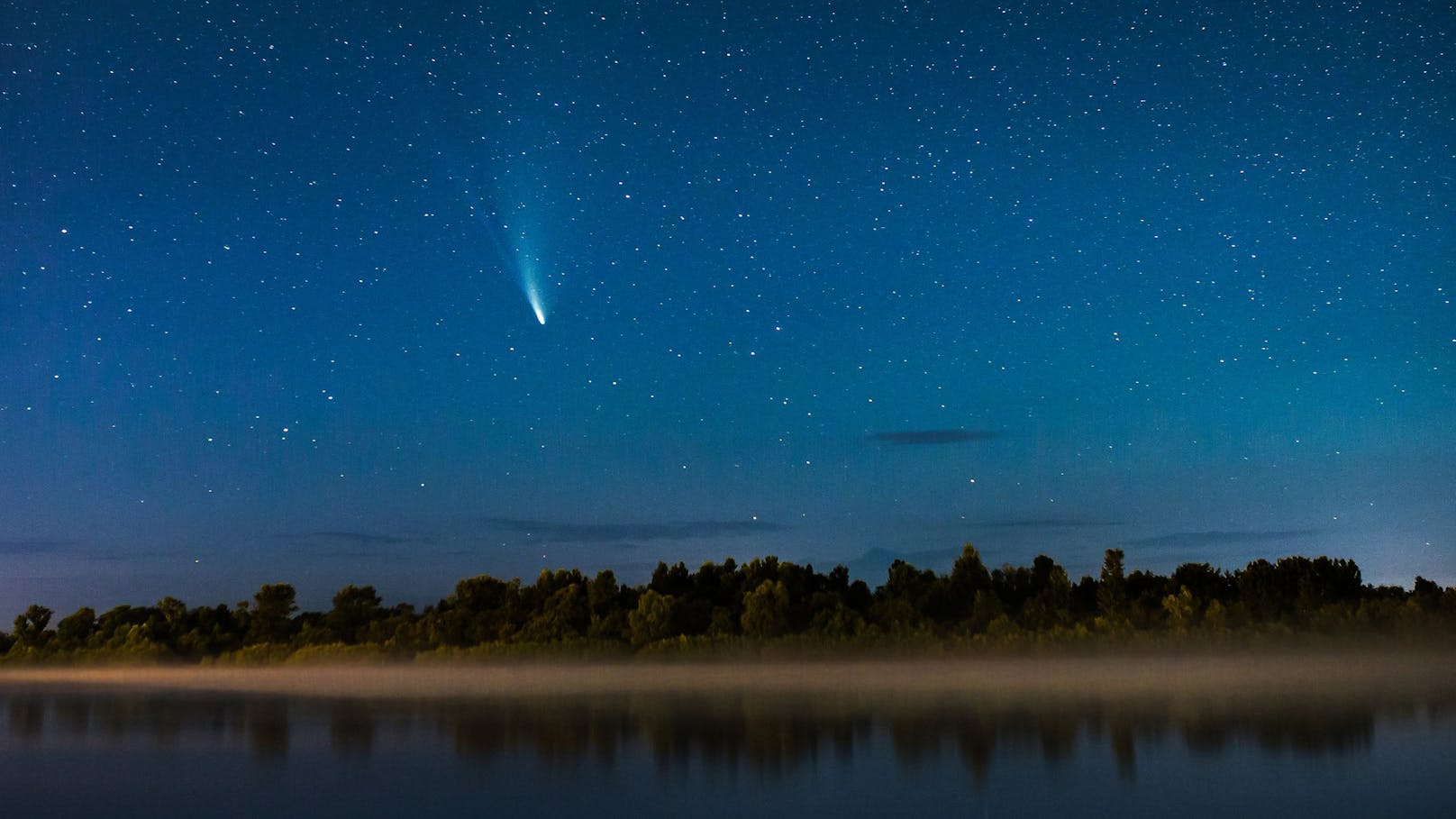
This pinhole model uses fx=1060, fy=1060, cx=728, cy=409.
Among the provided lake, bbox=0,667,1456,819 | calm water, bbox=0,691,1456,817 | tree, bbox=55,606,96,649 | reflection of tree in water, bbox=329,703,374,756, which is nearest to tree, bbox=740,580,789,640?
reflection of tree in water, bbox=329,703,374,756

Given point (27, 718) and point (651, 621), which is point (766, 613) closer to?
point (651, 621)

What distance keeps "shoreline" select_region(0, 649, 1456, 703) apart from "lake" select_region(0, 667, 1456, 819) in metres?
8.60

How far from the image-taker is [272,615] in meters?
104

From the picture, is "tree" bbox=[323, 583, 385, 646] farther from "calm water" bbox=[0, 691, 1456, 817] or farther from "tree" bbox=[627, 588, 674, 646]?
"calm water" bbox=[0, 691, 1456, 817]

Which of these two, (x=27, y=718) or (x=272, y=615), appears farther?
(x=272, y=615)

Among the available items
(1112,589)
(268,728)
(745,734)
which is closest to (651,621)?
(1112,589)

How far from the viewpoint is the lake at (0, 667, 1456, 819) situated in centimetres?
1725

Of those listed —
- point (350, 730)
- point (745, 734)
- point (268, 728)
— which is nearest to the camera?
point (745, 734)

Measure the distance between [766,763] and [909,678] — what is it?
38711mm

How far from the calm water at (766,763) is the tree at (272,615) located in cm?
7135

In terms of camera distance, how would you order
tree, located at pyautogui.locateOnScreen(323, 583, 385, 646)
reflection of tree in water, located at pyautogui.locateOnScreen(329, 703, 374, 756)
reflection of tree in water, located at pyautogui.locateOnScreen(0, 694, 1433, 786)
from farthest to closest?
tree, located at pyautogui.locateOnScreen(323, 583, 385, 646)
reflection of tree in water, located at pyautogui.locateOnScreen(329, 703, 374, 756)
reflection of tree in water, located at pyautogui.locateOnScreen(0, 694, 1433, 786)

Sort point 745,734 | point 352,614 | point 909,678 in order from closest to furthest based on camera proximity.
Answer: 1. point 745,734
2. point 909,678
3. point 352,614

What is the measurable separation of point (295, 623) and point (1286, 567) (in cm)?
8817

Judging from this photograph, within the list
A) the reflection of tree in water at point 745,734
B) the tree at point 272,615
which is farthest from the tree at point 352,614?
the reflection of tree in water at point 745,734
